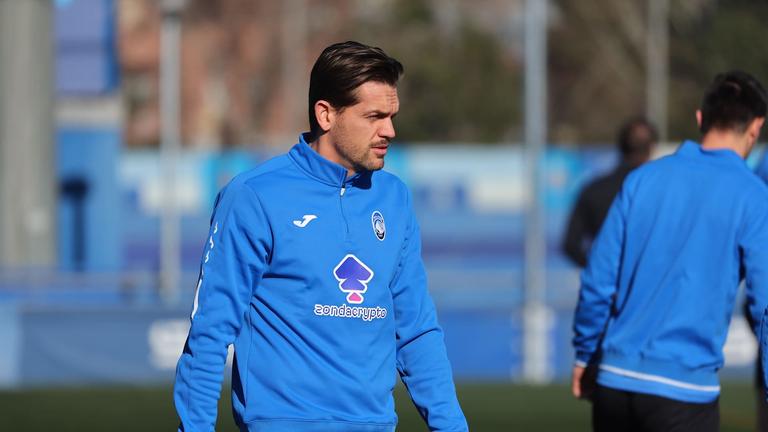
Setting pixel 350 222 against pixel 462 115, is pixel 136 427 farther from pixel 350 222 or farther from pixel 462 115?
pixel 462 115

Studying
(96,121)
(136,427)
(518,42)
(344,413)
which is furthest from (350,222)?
(518,42)

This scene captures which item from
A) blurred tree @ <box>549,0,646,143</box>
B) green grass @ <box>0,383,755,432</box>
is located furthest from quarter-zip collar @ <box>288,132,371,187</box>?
blurred tree @ <box>549,0,646,143</box>

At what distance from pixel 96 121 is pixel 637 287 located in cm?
1623

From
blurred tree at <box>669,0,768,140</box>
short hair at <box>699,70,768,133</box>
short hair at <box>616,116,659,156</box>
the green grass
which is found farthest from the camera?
blurred tree at <box>669,0,768,140</box>

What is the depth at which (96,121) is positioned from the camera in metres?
20.3

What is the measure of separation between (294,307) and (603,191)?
438 cm

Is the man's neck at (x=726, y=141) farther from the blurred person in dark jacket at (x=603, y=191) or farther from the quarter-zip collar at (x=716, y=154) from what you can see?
the blurred person in dark jacket at (x=603, y=191)

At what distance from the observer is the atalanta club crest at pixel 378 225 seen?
4.00 meters

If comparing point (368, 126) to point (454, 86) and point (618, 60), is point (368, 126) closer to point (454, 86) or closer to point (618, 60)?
point (454, 86)

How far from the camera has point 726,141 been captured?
5.01 metres

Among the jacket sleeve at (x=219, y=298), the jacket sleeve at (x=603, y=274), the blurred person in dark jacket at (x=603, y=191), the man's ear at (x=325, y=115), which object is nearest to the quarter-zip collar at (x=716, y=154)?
the jacket sleeve at (x=603, y=274)

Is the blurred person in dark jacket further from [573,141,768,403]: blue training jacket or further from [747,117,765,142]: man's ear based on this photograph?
[573,141,768,403]: blue training jacket

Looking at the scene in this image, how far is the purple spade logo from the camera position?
12.8ft

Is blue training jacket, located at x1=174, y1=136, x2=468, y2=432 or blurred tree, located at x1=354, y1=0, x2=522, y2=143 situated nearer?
blue training jacket, located at x1=174, y1=136, x2=468, y2=432
